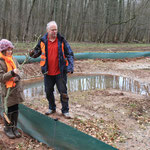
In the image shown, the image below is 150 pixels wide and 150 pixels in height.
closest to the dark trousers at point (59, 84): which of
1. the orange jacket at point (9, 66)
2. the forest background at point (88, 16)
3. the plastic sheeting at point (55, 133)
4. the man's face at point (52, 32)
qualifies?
the plastic sheeting at point (55, 133)

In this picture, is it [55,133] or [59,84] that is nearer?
[55,133]

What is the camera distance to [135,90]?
6480mm

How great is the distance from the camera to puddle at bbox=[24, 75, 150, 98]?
6.35 m

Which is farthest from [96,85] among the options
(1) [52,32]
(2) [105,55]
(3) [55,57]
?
(2) [105,55]

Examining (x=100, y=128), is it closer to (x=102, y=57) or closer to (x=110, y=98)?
(x=110, y=98)

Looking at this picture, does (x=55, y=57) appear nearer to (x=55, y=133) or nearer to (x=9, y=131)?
(x=55, y=133)

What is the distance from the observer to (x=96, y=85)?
7.19 m

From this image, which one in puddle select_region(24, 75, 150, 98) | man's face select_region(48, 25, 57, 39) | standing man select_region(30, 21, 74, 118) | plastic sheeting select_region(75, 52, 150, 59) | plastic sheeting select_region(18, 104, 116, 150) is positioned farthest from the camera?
plastic sheeting select_region(75, 52, 150, 59)

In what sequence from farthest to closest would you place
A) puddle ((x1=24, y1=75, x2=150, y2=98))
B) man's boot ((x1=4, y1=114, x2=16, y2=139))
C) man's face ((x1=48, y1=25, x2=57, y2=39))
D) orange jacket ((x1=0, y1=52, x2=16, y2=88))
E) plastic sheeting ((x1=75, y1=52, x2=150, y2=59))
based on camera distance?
plastic sheeting ((x1=75, y1=52, x2=150, y2=59))
puddle ((x1=24, y1=75, x2=150, y2=98))
man's face ((x1=48, y1=25, x2=57, y2=39))
man's boot ((x1=4, y1=114, x2=16, y2=139))
orange jacket ((x1=0, y1=52, x2=16, y2=88))

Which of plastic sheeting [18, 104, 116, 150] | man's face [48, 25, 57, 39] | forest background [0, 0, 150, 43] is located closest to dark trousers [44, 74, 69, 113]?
plastic sheeting [18, 104, 116, 150]

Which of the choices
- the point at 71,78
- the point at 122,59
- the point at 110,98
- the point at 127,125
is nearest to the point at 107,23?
the point at 122,59

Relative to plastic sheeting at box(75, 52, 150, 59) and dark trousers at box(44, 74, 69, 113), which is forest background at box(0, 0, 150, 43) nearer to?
plastic sheeting at box(75, 52, 150, 59)

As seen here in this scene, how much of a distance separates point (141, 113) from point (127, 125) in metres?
0.74

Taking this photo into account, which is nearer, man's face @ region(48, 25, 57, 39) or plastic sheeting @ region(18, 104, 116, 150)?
plastic sheeting @ region(18, 104, 116, 150)
